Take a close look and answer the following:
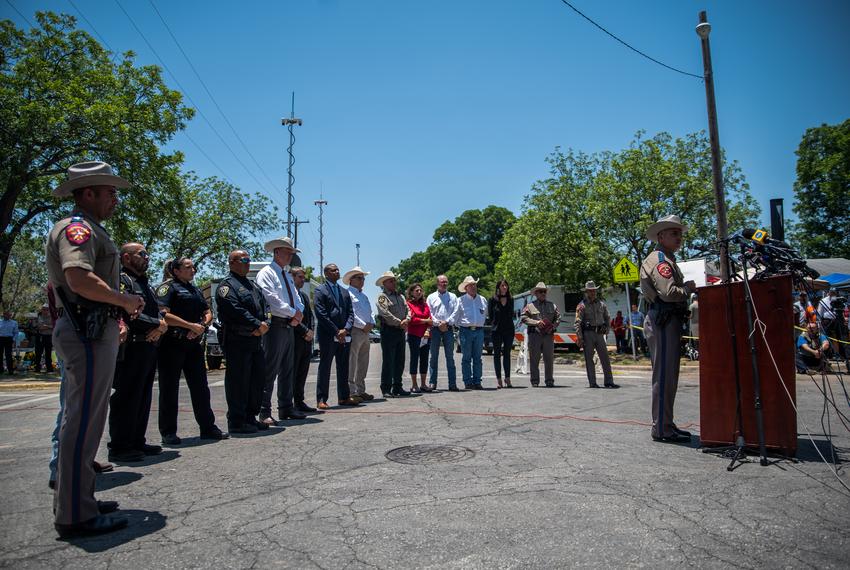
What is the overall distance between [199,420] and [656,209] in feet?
63.7

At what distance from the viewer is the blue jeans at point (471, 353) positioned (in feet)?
35.5

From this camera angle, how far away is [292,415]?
23.8 ft

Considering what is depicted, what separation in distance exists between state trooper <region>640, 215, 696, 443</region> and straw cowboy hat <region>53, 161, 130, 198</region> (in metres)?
4.80

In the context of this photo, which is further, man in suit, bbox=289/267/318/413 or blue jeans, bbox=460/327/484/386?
blue jeans, bbox=460/327/484/386

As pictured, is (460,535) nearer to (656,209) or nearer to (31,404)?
(31,404)

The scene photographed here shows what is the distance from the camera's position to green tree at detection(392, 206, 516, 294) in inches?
2501

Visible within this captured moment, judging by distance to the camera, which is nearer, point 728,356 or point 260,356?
point 728,356

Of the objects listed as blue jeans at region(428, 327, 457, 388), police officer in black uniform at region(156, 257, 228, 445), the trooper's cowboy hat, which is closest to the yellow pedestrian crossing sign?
blue jeans at region(428, 327, 457, 388)

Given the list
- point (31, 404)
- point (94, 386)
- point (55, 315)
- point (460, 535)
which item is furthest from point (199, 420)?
point (31, 404)

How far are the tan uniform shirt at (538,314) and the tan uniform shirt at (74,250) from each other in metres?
9.11

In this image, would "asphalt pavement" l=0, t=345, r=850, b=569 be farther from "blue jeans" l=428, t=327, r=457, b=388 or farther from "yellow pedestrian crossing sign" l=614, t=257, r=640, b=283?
"yellow pedestrian crossing sign" l=614, t=257, r=640, b=283

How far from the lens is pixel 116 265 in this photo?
12.0 feet

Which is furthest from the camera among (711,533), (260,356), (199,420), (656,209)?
(656,209)

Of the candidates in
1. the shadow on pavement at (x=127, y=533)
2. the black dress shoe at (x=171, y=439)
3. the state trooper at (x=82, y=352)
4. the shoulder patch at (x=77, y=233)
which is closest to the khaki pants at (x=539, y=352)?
the black dress shoe at (x=171, y=439)
